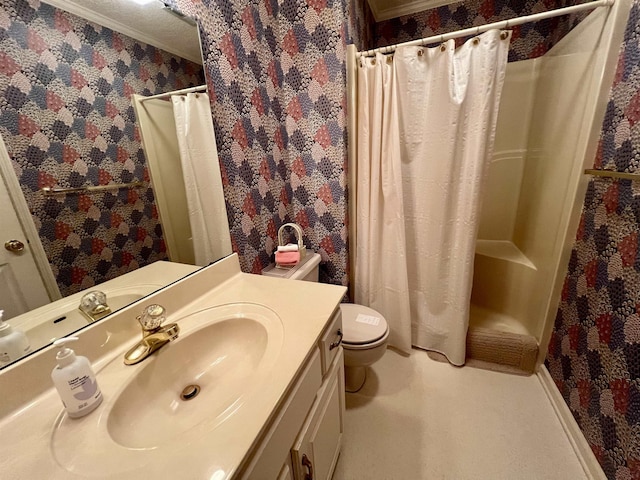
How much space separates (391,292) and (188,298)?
119cm

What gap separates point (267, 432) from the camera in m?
0.54

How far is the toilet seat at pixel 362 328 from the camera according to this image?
4.18 ft

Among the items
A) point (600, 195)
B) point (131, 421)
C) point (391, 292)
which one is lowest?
point (391, 292)

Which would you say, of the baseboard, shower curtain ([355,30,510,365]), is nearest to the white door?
shower curtain ([355,30,510,365])

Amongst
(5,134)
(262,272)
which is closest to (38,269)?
(5,134)

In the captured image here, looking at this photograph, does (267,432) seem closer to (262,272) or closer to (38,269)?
(38,269)

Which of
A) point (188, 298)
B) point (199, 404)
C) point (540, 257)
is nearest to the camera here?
point (199, 404)

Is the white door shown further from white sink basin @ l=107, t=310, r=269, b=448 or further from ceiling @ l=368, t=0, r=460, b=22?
ceiling @ l=368, t=0, r=460, b=22

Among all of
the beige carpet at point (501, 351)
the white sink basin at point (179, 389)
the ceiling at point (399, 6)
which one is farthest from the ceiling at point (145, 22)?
the beige carpet at point (501, 351)

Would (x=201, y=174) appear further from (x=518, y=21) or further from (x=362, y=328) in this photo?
(x=518, y=21)

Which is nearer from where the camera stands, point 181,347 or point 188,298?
point 181,347

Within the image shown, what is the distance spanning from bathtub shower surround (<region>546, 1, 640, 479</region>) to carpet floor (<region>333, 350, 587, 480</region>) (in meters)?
0.18

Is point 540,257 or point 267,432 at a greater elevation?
point 267,432

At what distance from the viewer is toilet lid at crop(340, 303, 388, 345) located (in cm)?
129
